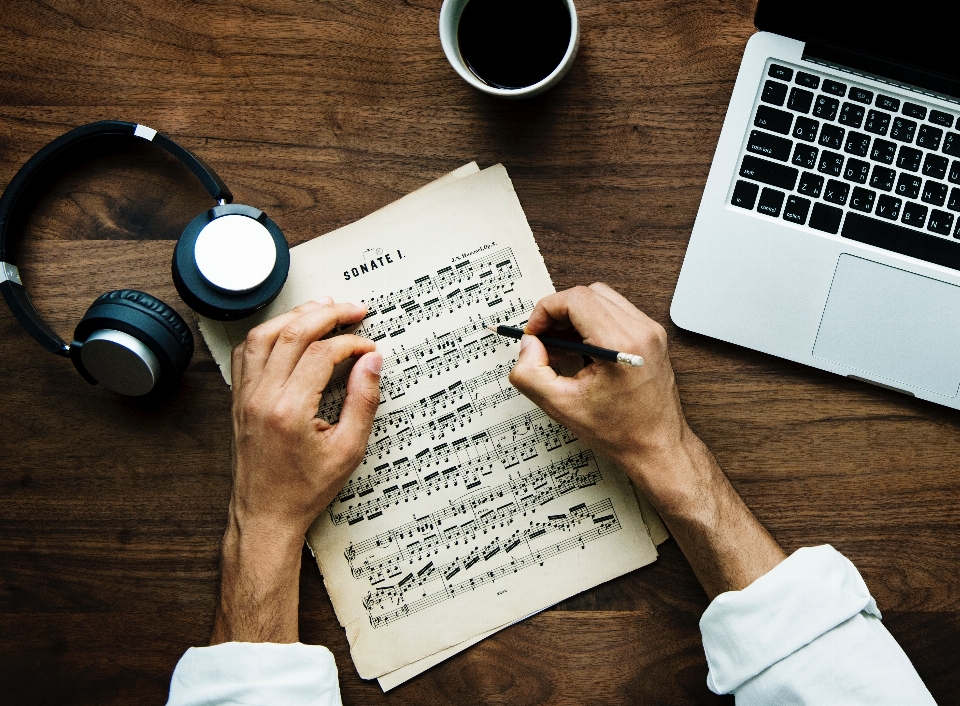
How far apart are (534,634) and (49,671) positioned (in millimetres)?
610

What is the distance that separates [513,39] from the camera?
79cm

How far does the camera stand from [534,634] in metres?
0.88

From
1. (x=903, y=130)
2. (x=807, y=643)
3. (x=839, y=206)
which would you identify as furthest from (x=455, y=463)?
(x=903, y=130)

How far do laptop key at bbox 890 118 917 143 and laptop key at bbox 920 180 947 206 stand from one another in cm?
6

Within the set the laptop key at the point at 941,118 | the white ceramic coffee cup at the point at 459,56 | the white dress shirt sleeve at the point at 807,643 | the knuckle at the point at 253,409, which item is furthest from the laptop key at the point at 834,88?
the knuckle at the point at 253,409

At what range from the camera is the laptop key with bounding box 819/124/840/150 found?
810mm

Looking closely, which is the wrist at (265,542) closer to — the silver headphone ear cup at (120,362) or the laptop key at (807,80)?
the silver headphone ear cup at (120,362)

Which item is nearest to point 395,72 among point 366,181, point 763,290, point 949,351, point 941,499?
point 366,181

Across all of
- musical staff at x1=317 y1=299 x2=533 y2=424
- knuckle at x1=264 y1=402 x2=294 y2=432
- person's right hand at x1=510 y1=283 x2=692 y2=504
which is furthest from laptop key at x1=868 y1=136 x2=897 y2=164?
knuckle at x1=264 y1=402 x2=294 y2=432

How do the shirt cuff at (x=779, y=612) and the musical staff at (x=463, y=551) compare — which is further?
the musical staff at (x=463, y=551)

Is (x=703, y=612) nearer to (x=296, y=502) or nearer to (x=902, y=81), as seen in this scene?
(x=296, y=502)

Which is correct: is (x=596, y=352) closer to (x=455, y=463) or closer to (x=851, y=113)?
(x=455, y=463)

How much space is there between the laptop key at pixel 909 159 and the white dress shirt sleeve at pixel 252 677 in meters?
0.87

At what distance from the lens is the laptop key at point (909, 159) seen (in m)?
0.81
